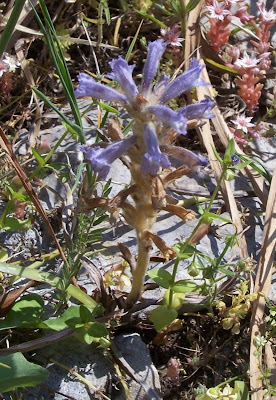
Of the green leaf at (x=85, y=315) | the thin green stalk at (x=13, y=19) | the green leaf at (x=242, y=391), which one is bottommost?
the green leaf at (x=242, y=391)

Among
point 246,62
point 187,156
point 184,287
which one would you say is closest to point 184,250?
point 184,287

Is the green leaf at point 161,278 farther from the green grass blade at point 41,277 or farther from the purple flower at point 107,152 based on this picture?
the purple flower at point 107,152

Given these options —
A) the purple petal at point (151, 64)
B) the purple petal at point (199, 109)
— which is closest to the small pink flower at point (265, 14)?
the purple petal at point (151, 64)

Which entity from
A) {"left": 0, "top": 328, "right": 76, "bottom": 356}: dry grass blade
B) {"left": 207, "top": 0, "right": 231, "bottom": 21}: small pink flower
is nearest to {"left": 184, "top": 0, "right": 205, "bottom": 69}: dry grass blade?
{"left": 207, "top": 0, "right": 231, "bottom": 21}: small pink flower

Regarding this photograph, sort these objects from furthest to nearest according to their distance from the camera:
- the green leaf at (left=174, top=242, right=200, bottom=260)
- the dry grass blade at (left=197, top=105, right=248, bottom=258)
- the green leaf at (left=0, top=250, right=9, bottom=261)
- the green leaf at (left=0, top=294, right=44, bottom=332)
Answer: the dry grass blade at (left=197, top=105, right=248, bottom=258) → the green leaf at (left=0, top=250, right=9, bottom=261) → the green leaf at (left=0, top=294, right=44, bottom=332) → the green leaf at (left=174, top=242, right=200, bottom=260)

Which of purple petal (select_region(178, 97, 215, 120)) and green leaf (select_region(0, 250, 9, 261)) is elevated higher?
purple petal (select_region(178, 97, 215, 120))

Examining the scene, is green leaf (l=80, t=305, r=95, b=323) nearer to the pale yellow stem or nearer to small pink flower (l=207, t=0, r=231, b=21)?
the pale yellow stem

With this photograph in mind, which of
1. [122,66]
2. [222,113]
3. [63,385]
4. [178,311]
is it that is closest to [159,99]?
[122,66]
